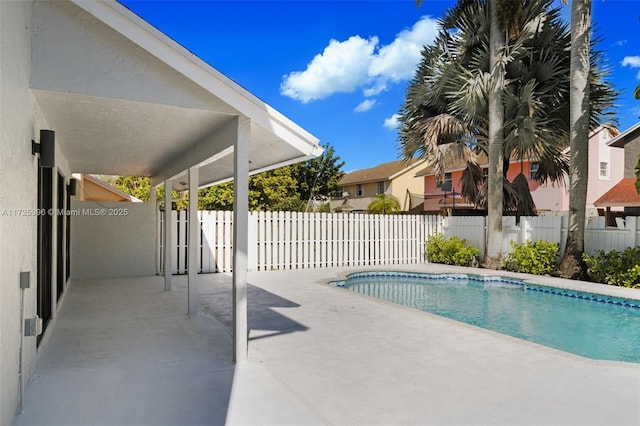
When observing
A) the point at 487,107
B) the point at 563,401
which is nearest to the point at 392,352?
the point at 563,401

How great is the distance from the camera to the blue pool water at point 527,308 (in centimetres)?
694

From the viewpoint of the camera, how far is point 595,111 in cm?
1437

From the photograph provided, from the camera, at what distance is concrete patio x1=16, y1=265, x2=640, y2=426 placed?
11.6 ft

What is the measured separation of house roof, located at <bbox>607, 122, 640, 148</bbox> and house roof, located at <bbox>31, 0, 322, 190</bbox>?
16.1 metres

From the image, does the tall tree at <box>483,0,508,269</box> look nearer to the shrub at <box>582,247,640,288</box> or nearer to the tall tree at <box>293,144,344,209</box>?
the shrub at <box>582,247,640,288</box>

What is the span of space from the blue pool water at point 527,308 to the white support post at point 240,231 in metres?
4.84

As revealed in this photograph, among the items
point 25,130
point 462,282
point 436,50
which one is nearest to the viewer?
point 25,130

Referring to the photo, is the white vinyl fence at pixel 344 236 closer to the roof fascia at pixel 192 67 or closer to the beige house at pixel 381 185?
the roof fascia at pixel 192 67

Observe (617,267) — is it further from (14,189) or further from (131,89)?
(14,189)

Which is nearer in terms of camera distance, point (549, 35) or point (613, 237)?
point (613, 237)

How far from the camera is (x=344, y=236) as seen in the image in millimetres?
15289

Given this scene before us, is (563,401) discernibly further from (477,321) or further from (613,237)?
(613,237)

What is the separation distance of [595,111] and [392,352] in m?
13.5

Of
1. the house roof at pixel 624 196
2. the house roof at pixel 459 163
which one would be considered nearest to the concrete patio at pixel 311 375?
the house roof at pixel 459 163
